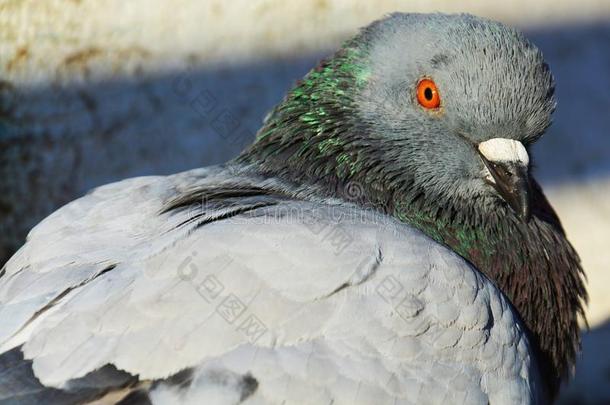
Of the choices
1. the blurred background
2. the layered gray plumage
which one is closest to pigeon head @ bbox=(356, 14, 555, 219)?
the layered gray plumage

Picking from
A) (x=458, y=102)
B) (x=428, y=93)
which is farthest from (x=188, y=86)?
(x=458, y=102)

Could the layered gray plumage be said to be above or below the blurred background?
above

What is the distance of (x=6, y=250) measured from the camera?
6840 millimetres

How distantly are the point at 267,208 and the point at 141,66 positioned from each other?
10.2 feet

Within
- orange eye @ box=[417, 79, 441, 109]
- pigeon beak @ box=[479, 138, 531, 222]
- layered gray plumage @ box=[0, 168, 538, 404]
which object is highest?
orange eye @ box=[417, 79, 441, 109]

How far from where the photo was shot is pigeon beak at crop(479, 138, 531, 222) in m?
4.29

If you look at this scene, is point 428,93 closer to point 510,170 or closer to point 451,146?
point 451,146

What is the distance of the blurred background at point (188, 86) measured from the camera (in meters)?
6.87

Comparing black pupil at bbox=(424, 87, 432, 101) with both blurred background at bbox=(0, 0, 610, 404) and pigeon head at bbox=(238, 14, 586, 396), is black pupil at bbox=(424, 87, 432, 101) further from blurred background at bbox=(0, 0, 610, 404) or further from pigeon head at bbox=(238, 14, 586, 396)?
blurred background at bbox=(0, 0, 610, 404)

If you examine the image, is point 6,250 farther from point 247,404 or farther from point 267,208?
point 247,404

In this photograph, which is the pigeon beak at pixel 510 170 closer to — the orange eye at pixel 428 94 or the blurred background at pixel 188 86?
the orange eye at pixel 428 94

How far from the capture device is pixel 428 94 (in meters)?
4.50

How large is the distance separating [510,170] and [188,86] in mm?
3174

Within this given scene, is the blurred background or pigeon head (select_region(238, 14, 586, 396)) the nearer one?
pigeon head (select_region(238, 14, 586, 396))
